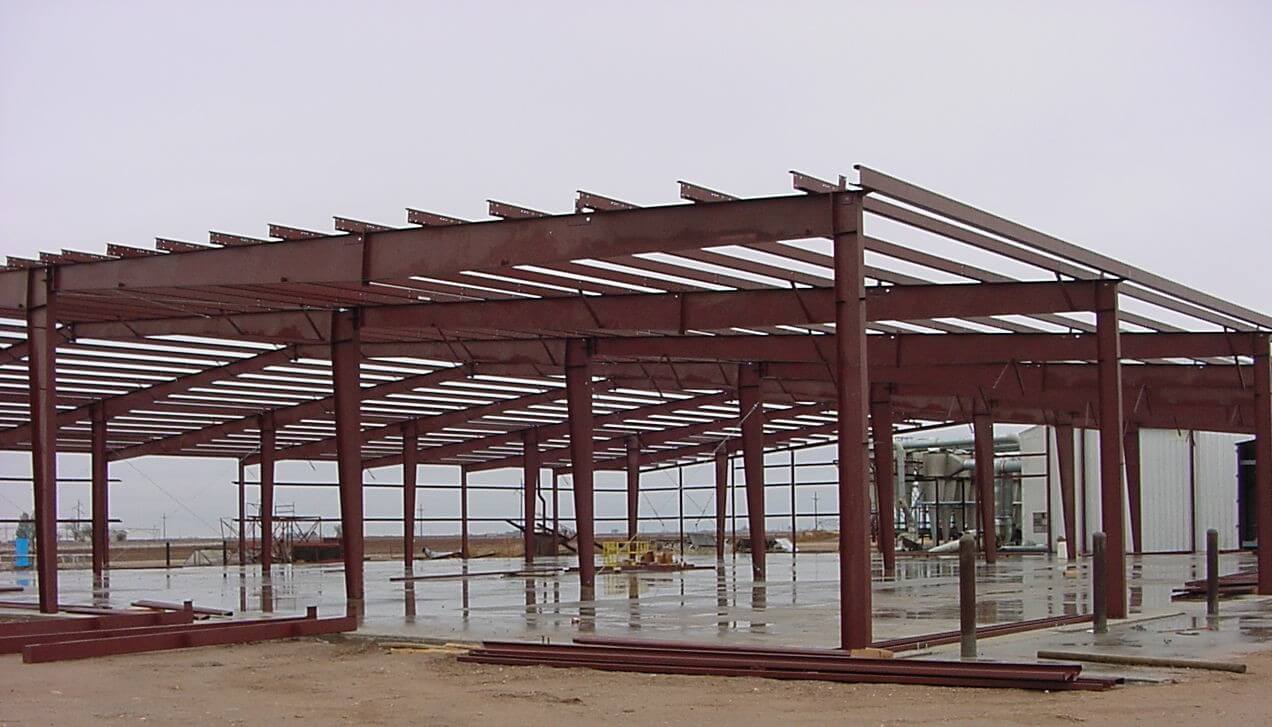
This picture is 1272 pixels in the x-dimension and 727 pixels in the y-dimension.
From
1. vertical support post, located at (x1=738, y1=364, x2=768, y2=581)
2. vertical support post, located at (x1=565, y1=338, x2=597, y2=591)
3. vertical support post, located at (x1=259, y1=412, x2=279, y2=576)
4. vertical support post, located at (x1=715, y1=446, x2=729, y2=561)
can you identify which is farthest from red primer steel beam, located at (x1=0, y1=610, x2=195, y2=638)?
vertical support post, located at (x1=715, y1=446, x2=729, y2=561)

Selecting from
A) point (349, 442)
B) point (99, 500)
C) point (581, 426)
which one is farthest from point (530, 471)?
point (349, 442)

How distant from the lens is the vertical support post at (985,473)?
50.9 metres

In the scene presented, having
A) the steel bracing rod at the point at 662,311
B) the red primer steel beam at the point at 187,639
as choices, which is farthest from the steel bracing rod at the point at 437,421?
the red primer steel beam at the point at 187,639

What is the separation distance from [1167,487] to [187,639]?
51246 mm

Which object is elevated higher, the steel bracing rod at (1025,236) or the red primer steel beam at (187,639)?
the steel bracing rod at (1025,236)

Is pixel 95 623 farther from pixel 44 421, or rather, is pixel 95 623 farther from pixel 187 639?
pixel 44 421

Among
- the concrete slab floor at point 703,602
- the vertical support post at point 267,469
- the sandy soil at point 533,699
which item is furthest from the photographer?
the vertical support post at point 267,469

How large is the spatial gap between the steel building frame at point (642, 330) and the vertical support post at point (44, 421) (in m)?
0.06

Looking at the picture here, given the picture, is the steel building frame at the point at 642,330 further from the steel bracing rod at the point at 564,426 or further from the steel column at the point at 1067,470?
the steel column at the point at 1067,470

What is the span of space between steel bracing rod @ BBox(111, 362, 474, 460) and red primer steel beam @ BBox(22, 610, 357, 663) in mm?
11972

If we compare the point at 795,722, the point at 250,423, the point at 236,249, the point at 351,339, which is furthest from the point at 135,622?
the point at 250,423

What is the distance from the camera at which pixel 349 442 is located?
3072 centimetres

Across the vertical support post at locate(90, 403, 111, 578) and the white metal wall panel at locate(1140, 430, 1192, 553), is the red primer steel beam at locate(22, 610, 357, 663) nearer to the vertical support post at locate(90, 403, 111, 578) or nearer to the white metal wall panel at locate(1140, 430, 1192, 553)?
the vertical support post at locate(90, 403, 111, 578)

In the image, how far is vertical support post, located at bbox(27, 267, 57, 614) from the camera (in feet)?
89.1
